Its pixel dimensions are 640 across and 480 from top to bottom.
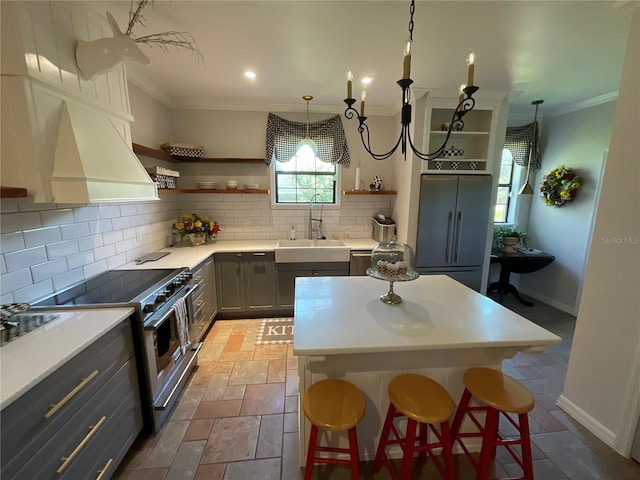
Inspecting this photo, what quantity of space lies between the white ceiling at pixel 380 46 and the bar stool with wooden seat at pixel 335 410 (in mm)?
2128

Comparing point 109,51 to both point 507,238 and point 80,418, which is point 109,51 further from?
point 507,238

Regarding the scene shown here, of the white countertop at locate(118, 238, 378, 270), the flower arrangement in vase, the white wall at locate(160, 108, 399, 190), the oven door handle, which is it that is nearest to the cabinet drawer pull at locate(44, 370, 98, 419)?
the oven door handle

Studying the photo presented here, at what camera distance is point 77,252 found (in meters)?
1.90

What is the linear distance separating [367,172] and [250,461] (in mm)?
3304

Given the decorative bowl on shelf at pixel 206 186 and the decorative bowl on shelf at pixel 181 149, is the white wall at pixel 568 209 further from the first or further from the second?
the decorative bowl on shelf at pixel 181 149

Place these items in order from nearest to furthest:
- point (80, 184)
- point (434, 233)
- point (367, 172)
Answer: point (80, 184)
point (434, 233)
point (367, 172)

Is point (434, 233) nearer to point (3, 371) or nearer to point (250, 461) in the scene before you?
point (250, 461)

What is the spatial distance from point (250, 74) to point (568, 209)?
4.19m

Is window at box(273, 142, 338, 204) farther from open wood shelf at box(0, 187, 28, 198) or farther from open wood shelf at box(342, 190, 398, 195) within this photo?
open wood shelf at box(0, 187, 28, 198)

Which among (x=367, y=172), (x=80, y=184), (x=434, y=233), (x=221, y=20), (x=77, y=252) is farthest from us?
(x=367, y=172)

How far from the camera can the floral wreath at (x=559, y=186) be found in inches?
131

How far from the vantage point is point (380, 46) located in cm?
200

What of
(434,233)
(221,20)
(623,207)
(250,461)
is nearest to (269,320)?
(250,461)

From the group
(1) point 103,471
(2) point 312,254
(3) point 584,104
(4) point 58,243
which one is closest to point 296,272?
(2) point 312,254
